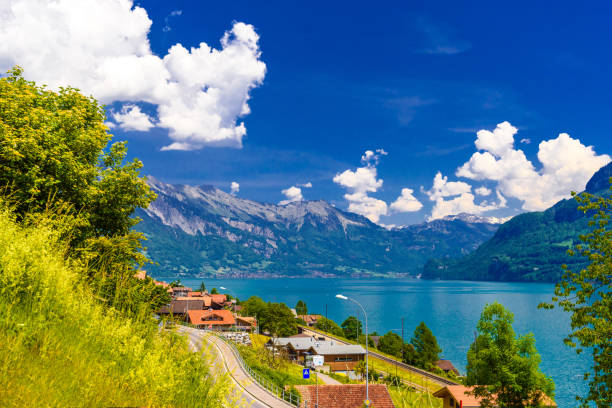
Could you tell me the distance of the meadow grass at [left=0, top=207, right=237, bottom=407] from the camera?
3.87 meters

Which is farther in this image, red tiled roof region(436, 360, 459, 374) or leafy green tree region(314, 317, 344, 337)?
leafy green tree region(314, 317, 344, 337)

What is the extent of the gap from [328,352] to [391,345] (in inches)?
997

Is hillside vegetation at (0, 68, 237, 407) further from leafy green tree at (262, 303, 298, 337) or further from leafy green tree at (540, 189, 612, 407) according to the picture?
leafy green tree at (262, 303, 298, 337)

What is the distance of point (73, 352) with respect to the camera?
4562 millimetres

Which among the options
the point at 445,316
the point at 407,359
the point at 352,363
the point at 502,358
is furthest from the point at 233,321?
the point at 445,316

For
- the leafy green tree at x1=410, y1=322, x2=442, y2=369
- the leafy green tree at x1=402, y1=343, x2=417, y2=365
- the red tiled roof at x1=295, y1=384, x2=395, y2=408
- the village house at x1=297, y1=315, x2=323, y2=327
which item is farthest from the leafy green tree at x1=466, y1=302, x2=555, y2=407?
the village house at x1=297, y1=315, x2=323, y2=327

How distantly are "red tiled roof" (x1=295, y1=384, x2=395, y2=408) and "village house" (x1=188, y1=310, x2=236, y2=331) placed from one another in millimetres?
62715

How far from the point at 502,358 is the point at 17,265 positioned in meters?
38.1

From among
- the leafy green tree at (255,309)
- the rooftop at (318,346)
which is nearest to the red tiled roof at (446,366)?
the rooftop at (318,346)

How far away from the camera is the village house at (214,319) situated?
333 feet

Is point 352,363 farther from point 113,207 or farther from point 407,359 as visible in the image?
point 113,207

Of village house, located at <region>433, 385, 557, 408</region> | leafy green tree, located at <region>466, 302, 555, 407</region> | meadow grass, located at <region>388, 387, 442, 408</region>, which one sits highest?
meadow grass, located at <region>388, 387, 442, 408</region>

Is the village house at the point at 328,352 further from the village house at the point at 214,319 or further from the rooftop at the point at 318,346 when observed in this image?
the village house at the point at 214,319

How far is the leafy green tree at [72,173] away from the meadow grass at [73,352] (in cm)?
195
